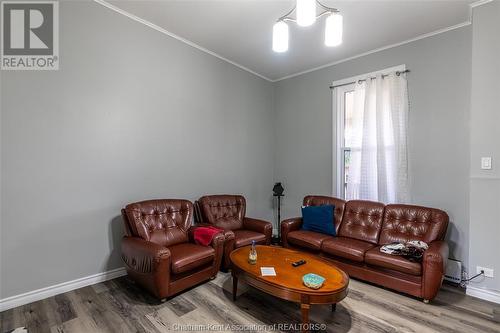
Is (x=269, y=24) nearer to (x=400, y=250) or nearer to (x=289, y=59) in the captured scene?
(x=289, y=59)

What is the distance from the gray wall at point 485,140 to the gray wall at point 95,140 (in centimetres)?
322

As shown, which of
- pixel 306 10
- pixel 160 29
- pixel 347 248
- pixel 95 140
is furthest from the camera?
pixel 160 29

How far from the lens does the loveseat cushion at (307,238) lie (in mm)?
3299

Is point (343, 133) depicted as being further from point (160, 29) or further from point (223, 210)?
point (160, 29)

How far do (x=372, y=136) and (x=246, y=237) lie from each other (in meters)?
2.31

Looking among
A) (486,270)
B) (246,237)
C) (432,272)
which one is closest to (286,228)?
A: (246,237)

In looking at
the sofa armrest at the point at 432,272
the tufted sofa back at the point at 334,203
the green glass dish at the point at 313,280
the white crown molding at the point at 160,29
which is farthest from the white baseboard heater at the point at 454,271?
the white crown molding at the point at 160,29

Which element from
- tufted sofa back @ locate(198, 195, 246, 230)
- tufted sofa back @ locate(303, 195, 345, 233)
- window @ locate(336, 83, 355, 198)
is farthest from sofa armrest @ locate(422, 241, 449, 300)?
tufted sofa back @ locate(198, 195, 246, 230)

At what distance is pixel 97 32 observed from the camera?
113 inches

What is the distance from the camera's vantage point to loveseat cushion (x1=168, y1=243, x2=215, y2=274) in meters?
2.51

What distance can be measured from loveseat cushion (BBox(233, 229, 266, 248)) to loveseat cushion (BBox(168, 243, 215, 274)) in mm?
473

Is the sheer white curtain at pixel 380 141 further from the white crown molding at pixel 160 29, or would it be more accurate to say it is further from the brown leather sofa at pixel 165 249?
the brown leather sofa at pixel 165 249

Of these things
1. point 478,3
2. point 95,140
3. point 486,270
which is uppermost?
point 478,3

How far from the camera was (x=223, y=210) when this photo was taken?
12.5 ft
